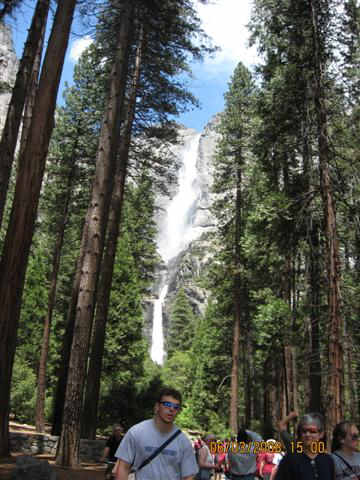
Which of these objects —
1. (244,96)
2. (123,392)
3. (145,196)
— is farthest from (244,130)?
(123,392)

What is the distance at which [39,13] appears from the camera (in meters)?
9.50

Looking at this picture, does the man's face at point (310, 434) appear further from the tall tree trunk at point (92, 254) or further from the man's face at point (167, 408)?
the tall tree trunk at point (92, 254)

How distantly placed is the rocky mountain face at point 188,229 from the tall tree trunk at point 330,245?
43428mm

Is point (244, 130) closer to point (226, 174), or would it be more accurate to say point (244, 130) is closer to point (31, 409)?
point (226, 174)

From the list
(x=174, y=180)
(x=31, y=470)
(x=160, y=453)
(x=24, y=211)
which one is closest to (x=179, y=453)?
(x=160, y=453)

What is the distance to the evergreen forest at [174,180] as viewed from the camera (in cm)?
764

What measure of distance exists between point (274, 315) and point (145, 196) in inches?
747

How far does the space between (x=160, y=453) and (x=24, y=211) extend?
192 inches

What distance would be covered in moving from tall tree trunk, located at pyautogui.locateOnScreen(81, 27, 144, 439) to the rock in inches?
222

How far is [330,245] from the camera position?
860cm
